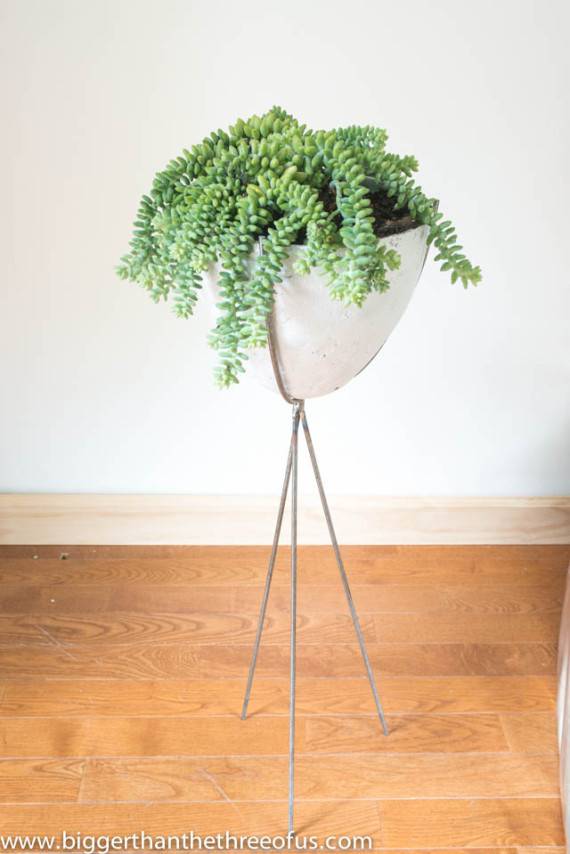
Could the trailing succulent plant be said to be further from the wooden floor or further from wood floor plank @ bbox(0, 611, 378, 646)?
wood floor plank @ bbox(0, 611, 378, 646)

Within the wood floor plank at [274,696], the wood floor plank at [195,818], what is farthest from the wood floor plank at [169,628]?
the wood floor plank at [195,818]

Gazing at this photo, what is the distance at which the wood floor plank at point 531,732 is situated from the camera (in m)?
1.65

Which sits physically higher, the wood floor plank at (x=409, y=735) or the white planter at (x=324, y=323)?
the white planter at (x=324, y=323)

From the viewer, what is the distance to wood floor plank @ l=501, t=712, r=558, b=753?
165 cm

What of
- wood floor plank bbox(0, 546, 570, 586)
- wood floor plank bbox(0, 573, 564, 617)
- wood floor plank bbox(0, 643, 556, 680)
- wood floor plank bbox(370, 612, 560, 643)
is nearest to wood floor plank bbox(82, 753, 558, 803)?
wood floor plank bbox(0, 643, 556, 680)

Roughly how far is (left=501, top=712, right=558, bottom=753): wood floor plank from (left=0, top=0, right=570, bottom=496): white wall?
2.47ft

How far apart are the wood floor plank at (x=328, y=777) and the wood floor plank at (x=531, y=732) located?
0.03 metres

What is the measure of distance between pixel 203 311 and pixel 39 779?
1.09 metres

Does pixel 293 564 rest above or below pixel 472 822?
above

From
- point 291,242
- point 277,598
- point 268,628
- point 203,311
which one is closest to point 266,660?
point 268,628

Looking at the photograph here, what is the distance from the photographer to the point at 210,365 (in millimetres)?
2170

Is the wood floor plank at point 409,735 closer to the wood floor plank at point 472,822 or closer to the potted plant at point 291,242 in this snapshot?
the wood floor plank at point 472,822

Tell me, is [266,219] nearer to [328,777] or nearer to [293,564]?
[293,564]

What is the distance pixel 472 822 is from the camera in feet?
4.90
